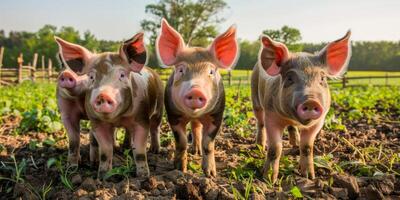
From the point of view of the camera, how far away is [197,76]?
3.48 meters

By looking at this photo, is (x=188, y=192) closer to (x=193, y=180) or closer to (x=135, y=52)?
(x=193, y=180)

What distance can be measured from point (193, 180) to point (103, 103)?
943 mm

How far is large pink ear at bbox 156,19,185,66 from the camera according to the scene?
3805mm

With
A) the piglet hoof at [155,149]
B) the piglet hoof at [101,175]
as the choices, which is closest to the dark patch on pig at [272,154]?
the piglet hoof at [101,175]

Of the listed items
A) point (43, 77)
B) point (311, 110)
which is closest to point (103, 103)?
point (311, 110)

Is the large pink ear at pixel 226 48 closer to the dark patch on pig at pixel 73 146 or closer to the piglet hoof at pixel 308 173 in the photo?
the piglet hoof at pixel 308 173

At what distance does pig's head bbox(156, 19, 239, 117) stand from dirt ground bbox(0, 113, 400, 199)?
0.63 meters

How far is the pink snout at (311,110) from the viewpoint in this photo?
2.98m

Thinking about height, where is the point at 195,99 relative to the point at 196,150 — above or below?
above

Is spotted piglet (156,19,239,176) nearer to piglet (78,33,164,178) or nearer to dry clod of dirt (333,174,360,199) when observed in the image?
piglet (78,33,164,178)

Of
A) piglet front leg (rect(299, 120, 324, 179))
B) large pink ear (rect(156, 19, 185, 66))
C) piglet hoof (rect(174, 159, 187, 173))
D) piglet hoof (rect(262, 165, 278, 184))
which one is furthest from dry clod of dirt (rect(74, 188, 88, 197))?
piglet front leg (rect(299, 120, 324, 179))

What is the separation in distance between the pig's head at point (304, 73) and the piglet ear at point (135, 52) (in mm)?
1057

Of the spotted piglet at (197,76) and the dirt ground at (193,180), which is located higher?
the spotted piglet at (197,76)

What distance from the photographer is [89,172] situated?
408cm
